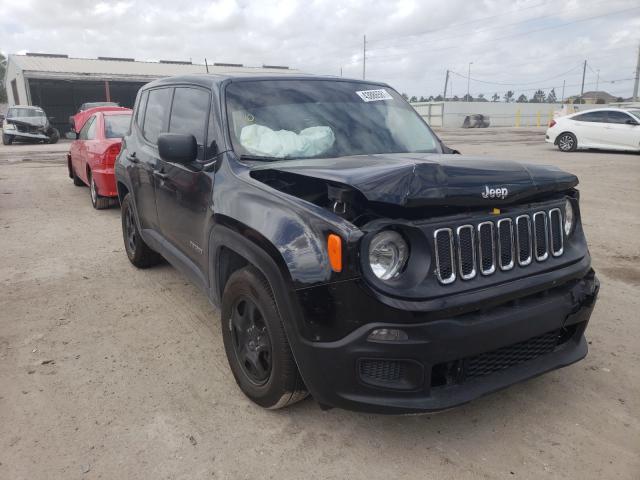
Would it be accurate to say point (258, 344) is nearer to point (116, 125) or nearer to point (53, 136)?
point (116, 125)

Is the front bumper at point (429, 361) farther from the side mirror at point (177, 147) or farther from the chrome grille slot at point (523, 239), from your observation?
the side mirror at point (177, 147)

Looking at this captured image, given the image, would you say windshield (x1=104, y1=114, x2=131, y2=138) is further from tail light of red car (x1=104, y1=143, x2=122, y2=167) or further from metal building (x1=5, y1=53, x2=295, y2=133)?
metal building (x1=5, y1=53, x2=295, y2=133)

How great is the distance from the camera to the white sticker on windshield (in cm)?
394

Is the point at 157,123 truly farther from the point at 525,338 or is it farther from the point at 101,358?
the point at 525,338

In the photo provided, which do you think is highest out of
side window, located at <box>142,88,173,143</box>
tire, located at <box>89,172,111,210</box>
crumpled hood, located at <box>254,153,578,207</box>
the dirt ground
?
side window, located at <box>142,88,173,143</box>

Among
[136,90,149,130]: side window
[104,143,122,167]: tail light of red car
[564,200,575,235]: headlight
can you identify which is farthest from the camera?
[104,143,122,167]: tail light of red car

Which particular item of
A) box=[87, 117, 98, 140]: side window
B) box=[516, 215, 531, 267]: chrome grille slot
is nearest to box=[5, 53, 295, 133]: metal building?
box=[87, 117, 98, 140]: side window

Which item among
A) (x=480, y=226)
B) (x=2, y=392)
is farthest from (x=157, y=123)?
(x=480, y=226)

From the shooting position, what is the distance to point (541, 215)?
8.79 feet

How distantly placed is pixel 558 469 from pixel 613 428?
0.51m

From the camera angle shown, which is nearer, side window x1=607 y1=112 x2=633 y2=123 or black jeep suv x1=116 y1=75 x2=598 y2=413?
black jeep suv x1=116 y1=75 x2=598 y2=413

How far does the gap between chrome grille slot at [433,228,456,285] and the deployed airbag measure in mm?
1273

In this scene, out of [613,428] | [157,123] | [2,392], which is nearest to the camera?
[613,428]

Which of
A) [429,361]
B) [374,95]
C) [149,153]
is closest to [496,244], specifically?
[429,361]
